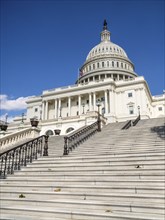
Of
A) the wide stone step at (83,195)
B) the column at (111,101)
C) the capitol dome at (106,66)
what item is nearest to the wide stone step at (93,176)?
the wide stone step at (83,195)

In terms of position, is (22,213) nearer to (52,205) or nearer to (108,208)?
(52,205)

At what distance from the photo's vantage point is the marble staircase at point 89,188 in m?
6.41

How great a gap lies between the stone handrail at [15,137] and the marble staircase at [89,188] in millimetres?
6770

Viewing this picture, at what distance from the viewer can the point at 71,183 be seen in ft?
28.8

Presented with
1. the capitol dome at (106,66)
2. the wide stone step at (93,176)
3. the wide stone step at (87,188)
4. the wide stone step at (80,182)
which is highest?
the capitol dome at (106,66)

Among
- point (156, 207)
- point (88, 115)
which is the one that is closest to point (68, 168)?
point (156, 207)

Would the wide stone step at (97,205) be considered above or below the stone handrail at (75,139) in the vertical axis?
below

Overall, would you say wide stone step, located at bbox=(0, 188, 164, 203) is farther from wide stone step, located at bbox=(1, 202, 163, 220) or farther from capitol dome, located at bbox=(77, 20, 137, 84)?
capitol dome, located at bbox=(77, 20, 137, 84)

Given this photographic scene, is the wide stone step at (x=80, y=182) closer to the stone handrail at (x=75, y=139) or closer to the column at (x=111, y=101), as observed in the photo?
the stone handrail at (x=75, y=139)

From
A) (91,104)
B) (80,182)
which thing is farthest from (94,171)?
(91,104)

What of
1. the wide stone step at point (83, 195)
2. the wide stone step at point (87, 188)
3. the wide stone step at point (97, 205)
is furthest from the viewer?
the wide stone step at point (87, 188)

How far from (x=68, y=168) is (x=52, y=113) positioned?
233 feet

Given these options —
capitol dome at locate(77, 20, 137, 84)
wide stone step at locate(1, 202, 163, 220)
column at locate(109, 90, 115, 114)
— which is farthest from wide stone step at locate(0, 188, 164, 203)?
capitol dome at locate(77, 20, 137, 84)

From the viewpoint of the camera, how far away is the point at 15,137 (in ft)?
64.1
